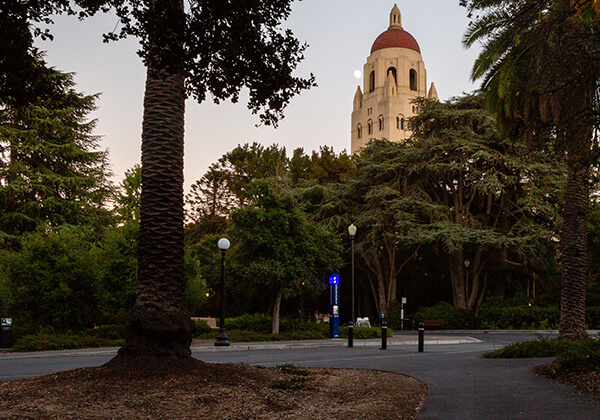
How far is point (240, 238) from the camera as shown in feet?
87.0

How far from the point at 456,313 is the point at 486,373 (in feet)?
91.6

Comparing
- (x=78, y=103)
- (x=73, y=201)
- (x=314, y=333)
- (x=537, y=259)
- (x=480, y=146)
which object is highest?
(x=78, y=103)

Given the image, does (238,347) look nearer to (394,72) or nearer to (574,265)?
(574,265)

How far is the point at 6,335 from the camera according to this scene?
1995 centimetres

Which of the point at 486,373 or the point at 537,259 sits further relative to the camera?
the point at 537,259

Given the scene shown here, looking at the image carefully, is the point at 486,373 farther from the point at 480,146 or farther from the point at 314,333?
the point at 480,146

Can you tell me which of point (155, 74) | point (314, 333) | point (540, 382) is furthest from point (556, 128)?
point (314, 333)

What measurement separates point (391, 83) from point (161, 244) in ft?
339

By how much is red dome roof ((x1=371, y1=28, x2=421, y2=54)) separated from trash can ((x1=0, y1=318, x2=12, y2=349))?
9926 cm

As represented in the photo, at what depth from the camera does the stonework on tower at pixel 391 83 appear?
356 ft

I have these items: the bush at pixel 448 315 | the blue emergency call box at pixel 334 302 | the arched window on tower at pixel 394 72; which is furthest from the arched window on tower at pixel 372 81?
the blue emergency call box at pixel 334 302

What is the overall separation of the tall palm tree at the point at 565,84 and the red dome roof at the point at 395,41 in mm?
97240

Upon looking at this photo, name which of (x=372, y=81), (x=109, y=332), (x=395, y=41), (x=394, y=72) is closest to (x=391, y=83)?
(x=394, y=72)

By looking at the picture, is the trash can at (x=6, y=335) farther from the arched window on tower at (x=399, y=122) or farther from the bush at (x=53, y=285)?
the arched window on tower at (x=399, y=122)
